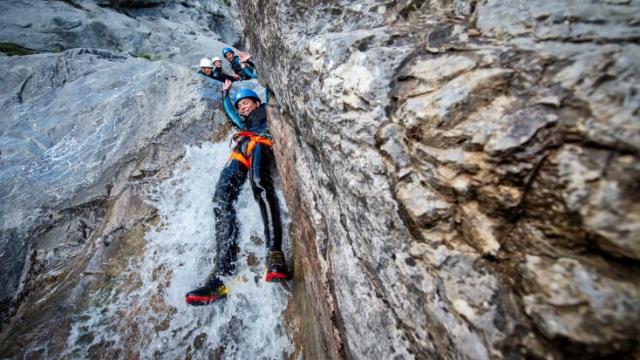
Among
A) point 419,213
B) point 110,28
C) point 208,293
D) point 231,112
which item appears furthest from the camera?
point 110,28

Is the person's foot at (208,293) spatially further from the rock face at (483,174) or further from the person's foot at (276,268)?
the rock face at (483,174)

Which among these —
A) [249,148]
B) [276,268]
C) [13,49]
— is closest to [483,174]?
[276,268]

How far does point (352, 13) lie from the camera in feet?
6.51

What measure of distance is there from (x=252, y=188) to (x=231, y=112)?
2580 millimetres

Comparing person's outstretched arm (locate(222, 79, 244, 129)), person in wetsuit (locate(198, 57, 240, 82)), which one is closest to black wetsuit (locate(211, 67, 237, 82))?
person in wetsuit (locate(198, 57, 240, 82))

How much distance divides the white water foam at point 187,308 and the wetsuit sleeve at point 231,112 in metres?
1.98

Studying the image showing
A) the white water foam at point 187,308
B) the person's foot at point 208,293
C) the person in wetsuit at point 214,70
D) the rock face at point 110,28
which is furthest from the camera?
the rock face at point 110,28

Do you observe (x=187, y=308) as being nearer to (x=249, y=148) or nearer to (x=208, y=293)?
(x=208, y=293)

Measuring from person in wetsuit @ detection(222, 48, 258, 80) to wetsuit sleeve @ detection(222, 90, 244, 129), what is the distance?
90.5 inches

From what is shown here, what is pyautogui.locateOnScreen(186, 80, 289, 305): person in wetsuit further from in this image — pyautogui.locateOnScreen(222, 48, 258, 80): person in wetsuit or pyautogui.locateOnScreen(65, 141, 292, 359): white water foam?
pyautogui.locateOnScreen(222, 48, 258, 80): person in wetsuit

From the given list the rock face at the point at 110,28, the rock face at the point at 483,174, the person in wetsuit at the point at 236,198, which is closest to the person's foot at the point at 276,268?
the person in wetsuit at the point at 236,198

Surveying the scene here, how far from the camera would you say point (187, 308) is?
3475mm

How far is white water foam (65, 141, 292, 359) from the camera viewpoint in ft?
10.3

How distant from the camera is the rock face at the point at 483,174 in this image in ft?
2.75
